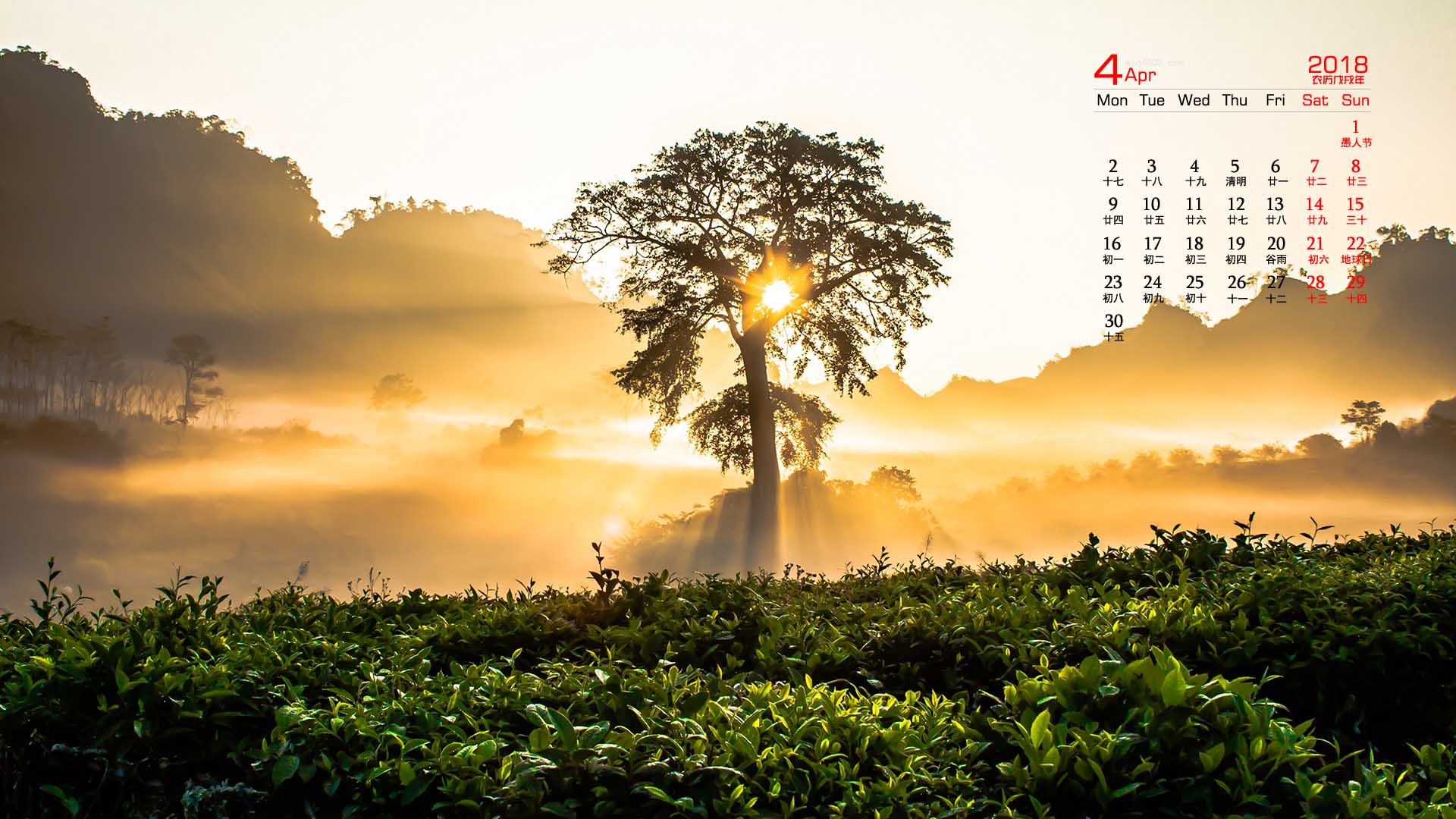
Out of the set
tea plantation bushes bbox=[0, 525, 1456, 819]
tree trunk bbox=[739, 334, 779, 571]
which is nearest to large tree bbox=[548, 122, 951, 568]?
tree trunk bbox=[739, 334, 779, 571]

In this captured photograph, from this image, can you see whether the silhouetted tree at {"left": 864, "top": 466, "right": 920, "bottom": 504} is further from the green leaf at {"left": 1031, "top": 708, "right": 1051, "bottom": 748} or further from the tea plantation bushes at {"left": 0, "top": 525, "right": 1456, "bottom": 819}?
the green leaf at {"left": 1031, "top": 708, "right": 1051, "bottom": 748}

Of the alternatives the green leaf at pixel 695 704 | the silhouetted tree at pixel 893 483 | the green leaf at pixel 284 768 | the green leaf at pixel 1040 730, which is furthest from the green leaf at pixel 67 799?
the silhouetted tree at pixel 893 483

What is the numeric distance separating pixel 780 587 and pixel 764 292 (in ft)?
44.6

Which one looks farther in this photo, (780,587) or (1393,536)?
(1393,536)

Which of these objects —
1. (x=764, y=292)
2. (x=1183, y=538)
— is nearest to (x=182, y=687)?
(x=1183, y=538)

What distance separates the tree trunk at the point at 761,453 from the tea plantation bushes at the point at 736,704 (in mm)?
13687

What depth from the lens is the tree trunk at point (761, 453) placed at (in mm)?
19125

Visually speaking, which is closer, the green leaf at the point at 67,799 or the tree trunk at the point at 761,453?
the green leaf at the point at 67,799

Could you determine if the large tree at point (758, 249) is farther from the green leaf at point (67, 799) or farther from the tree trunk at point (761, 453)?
the green leaf at point (67, 799)

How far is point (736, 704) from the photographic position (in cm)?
320

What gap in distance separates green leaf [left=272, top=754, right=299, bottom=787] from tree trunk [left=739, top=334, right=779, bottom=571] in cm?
1601

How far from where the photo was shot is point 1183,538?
665 cm

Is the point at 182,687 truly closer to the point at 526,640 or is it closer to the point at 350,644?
the point at 350,644

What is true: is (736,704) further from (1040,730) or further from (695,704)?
(1040,730)
